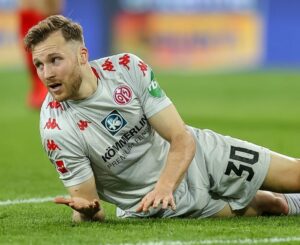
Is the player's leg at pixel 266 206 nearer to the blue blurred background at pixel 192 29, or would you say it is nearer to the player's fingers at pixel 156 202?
the player's fingers at pixel 156 202

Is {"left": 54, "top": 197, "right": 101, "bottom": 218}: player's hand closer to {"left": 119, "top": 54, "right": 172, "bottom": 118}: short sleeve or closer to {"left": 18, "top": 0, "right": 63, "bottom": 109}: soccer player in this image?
{"left": 119, "top": 54, "right": 172, "bottom": 118}: short sleeve

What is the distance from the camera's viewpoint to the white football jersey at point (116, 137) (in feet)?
14.6

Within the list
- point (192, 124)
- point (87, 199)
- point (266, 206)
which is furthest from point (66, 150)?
point (192, 124)

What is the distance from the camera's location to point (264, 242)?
12.7ft

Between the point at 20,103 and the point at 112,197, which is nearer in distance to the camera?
the point at 112,197

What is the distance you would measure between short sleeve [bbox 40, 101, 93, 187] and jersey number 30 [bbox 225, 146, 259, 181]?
2.13 ft

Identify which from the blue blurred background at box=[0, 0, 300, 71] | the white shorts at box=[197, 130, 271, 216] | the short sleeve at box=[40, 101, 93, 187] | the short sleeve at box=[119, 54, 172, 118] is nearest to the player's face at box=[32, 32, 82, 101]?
the short sleeve at box=[40, 101, 93, 187]

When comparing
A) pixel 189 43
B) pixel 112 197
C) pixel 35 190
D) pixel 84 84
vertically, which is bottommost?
pixel 189 43

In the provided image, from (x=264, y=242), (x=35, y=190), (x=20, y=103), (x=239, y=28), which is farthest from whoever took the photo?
(x=239, y=28)

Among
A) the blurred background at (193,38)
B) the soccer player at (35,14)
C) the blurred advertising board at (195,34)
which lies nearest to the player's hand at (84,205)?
the soccer player at (35,14)

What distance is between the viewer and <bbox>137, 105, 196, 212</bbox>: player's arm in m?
4.20

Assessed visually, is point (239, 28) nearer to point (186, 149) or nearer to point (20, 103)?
point (20, 103)

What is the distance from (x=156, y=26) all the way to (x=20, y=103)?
493 cm

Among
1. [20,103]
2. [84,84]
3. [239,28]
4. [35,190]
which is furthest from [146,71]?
[239,28]
